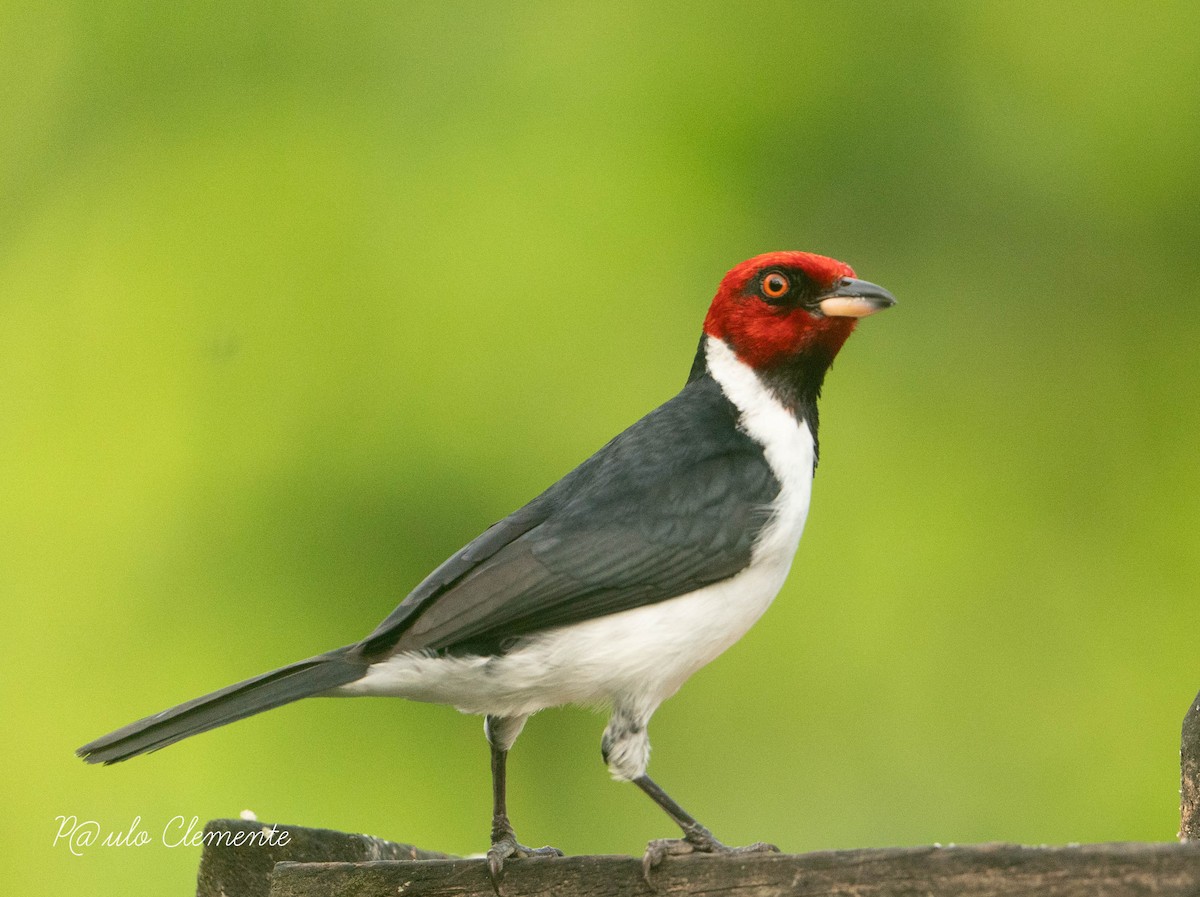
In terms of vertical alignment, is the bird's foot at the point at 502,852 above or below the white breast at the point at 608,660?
below

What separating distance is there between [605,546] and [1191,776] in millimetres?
1153

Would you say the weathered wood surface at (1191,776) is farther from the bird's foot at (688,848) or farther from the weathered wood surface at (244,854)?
the weathered wood surface at (244,854)

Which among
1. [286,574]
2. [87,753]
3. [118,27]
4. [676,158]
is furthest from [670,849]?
[118,27]

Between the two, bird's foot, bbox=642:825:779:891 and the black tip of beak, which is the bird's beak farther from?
bird's foot, bbox=642:825:779:891

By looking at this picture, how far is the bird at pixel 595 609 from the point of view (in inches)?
114

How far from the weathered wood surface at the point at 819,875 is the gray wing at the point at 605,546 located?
45cm

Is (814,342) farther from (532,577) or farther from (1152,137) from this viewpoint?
(1152,137)

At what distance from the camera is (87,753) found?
2.71 metres

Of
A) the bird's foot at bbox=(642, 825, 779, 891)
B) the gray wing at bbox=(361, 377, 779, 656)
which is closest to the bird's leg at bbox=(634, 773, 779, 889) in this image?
the bird's foot at bbox=(642, 825, 779, 891)

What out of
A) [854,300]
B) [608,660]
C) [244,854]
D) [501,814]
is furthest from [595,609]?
[854,300]

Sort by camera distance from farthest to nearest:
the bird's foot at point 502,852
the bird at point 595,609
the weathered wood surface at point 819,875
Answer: the bird at point 595,609 < the bird's foot at point 502,852 < the weathered wood surface at point 819,875

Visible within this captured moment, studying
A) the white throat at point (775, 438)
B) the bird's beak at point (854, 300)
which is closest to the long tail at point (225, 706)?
the white throat at point (775, 438)

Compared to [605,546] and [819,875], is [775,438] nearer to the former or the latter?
[605,546]
